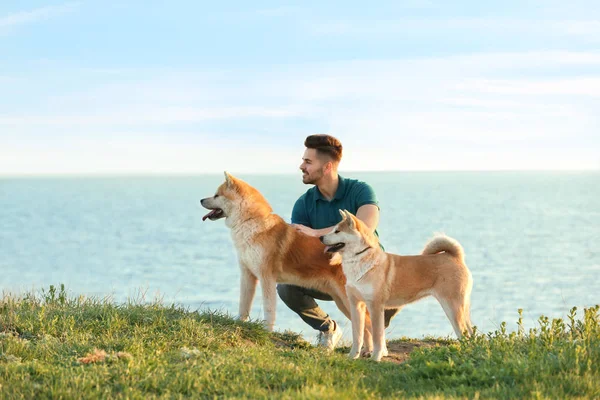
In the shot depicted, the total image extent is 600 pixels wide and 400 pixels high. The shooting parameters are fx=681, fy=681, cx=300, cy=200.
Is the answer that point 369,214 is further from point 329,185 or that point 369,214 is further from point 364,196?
point 329,185

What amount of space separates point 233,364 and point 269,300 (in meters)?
2.28

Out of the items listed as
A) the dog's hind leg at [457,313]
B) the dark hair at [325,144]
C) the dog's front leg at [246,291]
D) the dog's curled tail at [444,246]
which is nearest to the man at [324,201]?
the dark hair at [325,144]

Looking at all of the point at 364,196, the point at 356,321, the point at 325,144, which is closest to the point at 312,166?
the point at 325,144

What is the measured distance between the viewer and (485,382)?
555 centimetres

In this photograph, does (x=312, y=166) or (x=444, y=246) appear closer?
(x=444, y=246)

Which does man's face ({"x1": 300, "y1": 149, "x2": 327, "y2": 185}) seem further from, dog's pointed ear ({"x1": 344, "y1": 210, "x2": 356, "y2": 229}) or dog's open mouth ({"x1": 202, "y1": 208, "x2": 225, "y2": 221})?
dog's pointed ear ({"x1": 344, "y1": 210, "x2": 356, "y2": 229})

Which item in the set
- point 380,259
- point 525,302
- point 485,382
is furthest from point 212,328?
point 525,302

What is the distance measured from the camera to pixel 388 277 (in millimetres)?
7219

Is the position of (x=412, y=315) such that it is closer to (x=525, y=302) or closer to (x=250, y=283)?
(x=525, y=302)

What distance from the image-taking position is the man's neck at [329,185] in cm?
894

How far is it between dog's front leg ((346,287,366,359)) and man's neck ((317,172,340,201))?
1.98 m

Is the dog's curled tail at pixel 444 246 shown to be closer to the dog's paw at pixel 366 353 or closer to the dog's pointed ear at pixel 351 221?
the dog's pointed ear at pixel 351 221

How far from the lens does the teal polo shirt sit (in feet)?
28.9

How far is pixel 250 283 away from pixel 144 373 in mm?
3026
